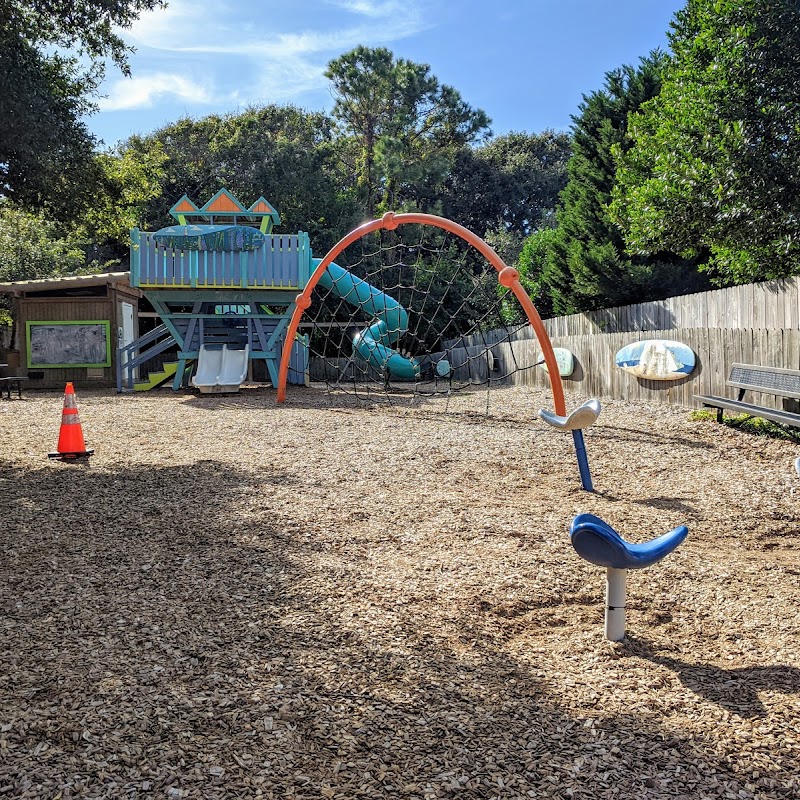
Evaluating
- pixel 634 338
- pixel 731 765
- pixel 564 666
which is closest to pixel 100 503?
pixel 564 666

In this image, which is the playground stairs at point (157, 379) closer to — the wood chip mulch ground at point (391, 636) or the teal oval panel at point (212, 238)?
the teal oval panel at point (212, 238)

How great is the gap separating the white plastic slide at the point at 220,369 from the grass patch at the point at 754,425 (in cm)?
886

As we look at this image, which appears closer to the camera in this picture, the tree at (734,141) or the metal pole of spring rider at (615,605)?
the metal pole of spring rider at (615,605)

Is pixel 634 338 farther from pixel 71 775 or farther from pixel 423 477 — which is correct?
pixel 71 775

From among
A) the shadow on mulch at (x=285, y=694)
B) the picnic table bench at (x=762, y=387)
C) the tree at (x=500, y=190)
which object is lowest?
the shadow on mulch at (x=285, y=694)

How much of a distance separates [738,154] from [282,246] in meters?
8.86

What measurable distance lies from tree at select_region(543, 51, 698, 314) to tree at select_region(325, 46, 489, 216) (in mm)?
11146

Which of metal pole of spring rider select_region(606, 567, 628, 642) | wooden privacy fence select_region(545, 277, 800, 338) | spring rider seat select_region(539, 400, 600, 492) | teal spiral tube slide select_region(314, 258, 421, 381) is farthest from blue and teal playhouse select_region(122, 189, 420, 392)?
metal pole of spring rider select_region(606, 567, 628, 642)

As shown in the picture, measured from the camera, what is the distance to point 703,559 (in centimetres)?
431

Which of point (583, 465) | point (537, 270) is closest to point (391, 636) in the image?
point (583, 465)

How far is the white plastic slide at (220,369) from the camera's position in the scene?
1477cm

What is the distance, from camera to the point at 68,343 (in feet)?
60.3

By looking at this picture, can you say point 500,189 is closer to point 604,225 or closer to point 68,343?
point 604,225

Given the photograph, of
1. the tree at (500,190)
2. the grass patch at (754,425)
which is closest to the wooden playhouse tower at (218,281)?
the grass patch at (754,425)
